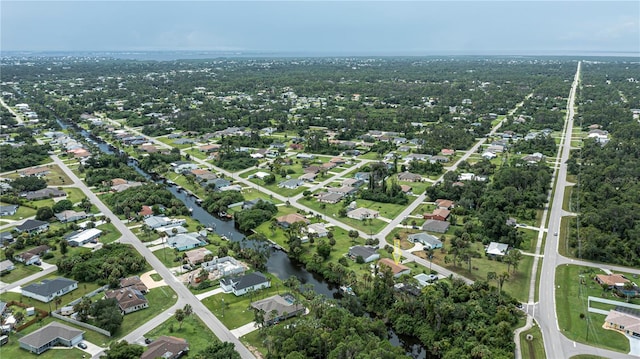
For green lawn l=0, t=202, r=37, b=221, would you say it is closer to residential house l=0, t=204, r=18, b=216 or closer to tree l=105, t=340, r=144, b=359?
residential house l=0, t=204, r=18, b=216

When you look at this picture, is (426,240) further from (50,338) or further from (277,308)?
(50,338)

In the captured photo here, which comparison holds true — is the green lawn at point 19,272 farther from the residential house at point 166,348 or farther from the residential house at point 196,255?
the residential house at point 166,348

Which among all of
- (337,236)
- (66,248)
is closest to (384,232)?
(337,236)

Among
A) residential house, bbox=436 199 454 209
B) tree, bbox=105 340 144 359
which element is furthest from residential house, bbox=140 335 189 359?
residential house, bbox=436 199 454 209

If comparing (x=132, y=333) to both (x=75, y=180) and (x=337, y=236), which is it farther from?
(x=75, y=180)

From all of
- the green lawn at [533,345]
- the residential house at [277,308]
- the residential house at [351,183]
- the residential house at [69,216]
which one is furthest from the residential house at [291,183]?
the green lawn at [533,345]

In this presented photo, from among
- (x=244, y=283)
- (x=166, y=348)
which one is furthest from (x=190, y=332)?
(x=244, y=283)
